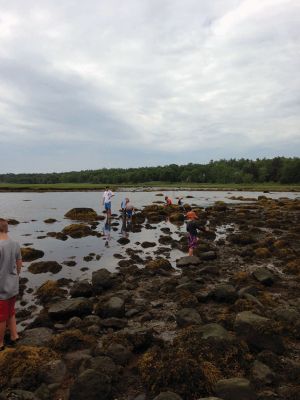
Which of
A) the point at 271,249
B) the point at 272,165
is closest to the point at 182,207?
the point at 271,249

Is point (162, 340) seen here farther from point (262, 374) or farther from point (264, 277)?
point (264, 277)

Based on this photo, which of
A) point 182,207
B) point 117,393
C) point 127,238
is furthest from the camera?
point 182,207

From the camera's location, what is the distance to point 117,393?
6207mm

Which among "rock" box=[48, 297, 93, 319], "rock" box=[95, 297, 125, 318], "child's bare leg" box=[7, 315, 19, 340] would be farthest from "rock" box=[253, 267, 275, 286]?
"child's bare leg" box=[7, 315, 19, 340]

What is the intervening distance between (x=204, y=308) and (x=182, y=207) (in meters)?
32.6

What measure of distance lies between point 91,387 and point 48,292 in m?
6.57

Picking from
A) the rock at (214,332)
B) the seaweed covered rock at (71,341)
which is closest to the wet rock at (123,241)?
the seaweed covered rock at (71,341)

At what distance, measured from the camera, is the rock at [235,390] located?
562cm

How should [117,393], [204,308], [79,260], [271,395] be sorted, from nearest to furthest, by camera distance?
[271,395], [117,393], [204,308], [79,260]

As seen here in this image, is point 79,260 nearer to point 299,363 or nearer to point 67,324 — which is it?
point 67,324

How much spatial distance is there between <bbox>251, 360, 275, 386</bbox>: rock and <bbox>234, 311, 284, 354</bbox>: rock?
0.80 meters

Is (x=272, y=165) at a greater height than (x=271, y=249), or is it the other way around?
(x=272, y=165)

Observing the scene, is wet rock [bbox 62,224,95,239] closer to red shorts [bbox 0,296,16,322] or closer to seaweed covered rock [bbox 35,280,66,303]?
seaweed covered rock [bbox 35,280,66,303]

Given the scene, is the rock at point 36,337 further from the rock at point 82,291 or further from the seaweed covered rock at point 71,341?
the rock at point 82,291
